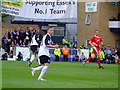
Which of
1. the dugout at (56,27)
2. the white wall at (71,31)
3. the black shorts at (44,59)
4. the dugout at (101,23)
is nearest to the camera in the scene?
the black shorts at (44,59)

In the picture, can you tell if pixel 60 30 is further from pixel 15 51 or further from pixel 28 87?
pixel 28 87

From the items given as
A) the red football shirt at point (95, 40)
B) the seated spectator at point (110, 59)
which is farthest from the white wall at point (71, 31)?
the red football shirt at point (95, 40)

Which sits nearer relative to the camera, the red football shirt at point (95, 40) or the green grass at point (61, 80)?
the green grass at point (61, 80)

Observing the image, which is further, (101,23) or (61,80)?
(101,23)

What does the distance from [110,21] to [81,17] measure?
3410mm

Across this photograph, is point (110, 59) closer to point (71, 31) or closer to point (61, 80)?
point (71, 31)

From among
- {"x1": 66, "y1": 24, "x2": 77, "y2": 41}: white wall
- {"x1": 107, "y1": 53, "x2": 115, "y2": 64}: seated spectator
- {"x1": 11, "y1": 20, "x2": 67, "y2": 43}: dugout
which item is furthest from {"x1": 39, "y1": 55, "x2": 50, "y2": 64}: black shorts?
{"x1": 66, "y1": 24, "x2": 77, "y2": 41}: white wall

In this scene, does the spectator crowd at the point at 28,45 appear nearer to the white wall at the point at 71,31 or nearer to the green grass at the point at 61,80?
the green grass at the point at 61,80

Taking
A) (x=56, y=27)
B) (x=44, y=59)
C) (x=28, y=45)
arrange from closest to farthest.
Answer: (x=44, y=59)
(x=28, y=45)
(x=56, y=27)

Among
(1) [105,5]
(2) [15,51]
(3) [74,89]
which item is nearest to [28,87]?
(3) [74,89]

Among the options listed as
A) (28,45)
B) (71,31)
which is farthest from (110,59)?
(71,31)

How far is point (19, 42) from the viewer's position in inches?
1378

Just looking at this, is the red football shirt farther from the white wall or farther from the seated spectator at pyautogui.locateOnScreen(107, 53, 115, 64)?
the white wall

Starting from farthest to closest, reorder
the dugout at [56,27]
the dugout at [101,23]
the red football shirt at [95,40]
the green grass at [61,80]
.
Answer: the dugout at [56,27], the dugout at [101,23], the red football shirt at [95,40], the green grass at [61,80]
